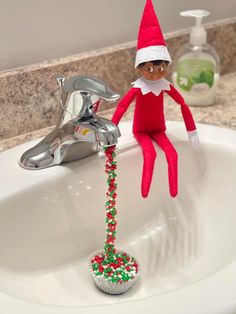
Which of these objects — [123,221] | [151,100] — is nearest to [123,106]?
[151,100]

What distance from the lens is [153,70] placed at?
2.24ft

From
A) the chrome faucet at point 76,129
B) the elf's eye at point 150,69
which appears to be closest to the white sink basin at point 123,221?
the chrome faucet at point 76,129

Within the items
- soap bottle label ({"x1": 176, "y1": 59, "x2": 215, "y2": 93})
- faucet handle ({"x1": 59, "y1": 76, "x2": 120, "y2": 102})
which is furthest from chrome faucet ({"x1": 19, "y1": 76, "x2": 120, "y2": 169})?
soap bottle label ({"x1": 176, "y1": 59, "x2": 215, "y2": 93})

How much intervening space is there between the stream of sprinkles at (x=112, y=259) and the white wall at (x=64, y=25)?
261mm

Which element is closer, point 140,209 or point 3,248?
point 3,248

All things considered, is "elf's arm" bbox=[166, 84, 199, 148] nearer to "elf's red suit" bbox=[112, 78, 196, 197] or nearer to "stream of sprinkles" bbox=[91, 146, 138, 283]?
"elf's red suit" bbox=[112, 78, 196, 197]

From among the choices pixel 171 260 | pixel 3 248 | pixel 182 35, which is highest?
pixel 182 35

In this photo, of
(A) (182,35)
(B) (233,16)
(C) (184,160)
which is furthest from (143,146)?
(B) (233,16)

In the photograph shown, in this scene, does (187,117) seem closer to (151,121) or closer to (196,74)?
(151,121)

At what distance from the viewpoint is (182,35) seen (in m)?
0.96

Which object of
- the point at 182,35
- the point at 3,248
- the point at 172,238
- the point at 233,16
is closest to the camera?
the point at 3,248

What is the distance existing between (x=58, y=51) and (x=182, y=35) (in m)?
0.26

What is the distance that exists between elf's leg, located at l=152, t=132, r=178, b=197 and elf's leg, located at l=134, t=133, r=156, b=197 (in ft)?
0.05

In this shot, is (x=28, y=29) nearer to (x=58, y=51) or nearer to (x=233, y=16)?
(x=58, y=51)
